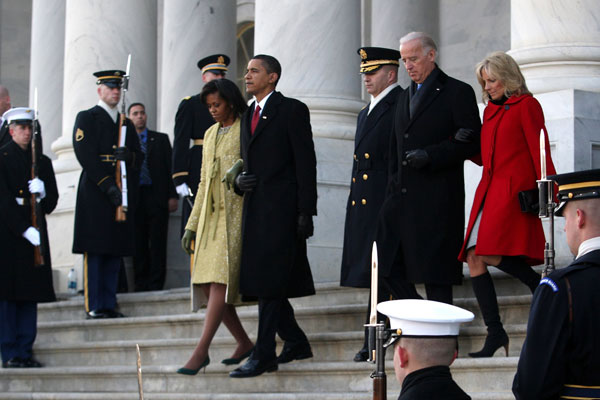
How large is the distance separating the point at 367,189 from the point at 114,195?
147 inches

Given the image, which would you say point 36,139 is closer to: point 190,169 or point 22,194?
point 22,194

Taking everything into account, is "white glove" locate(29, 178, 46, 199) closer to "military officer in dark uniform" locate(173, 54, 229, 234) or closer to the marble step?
"military officer in dark uniform" locate(173, 54, 229, 234)

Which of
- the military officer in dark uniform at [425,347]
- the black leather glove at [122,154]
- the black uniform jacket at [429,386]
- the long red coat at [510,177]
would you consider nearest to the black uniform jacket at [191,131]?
the black leather glove at [122,154]

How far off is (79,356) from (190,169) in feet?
6.81

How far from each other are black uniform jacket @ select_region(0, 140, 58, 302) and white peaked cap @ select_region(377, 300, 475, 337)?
708 centimetres

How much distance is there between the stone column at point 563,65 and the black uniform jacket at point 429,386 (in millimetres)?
4943

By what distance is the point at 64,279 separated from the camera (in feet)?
44.1

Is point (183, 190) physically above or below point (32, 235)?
above

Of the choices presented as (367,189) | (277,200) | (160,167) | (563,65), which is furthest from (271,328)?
(160,167)

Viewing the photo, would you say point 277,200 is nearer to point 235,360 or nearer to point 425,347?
point 235,360

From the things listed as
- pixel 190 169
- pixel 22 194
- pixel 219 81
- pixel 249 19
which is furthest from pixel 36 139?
pixel 249 19

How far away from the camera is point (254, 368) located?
8.14 meters

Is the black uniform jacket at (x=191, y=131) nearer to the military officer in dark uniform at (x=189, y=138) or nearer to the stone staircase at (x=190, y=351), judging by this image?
the military officer in dark uniform at (x=189, y=138)

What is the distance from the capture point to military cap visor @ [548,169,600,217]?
4301 millimetres
